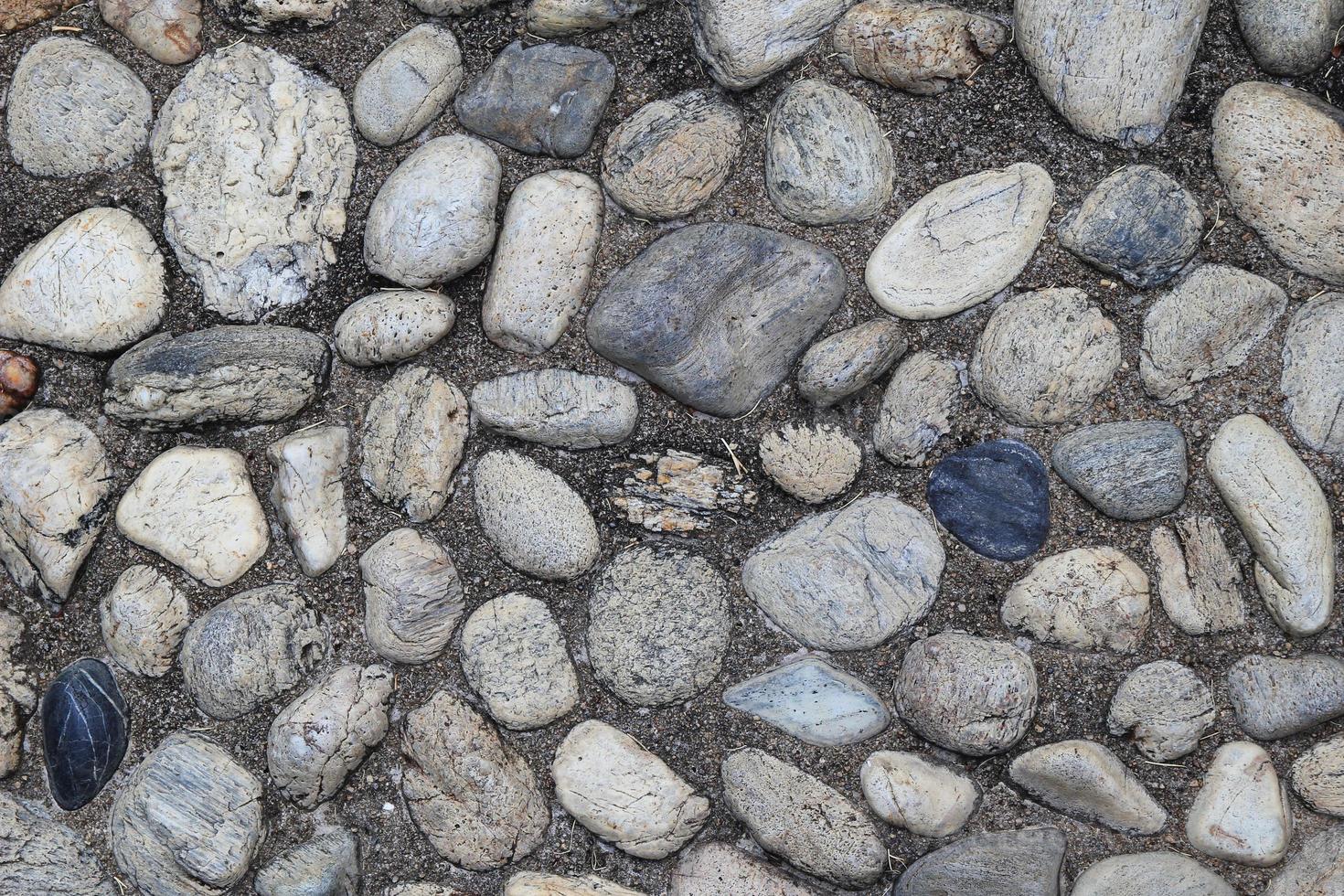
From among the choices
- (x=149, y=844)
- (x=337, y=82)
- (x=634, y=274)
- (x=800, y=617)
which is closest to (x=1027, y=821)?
(x=800, y=617)

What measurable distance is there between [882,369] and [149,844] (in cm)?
136

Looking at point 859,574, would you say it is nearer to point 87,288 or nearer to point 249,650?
point 249,650

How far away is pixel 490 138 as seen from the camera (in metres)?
1.62

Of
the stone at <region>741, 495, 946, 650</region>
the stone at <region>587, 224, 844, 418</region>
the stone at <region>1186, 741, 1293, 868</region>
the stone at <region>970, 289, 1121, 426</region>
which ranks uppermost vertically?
the stone at <region>587, 224, 844, 418</region>

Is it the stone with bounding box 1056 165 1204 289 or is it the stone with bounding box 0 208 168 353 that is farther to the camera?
the stone with bounding box 0 208 168 353

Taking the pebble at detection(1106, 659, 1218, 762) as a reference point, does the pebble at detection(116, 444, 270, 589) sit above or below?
above

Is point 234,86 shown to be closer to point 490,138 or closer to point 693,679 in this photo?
point 490,138

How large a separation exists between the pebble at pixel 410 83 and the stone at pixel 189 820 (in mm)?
1024

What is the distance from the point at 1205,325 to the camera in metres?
1.51

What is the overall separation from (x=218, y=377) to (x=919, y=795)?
4.08 feet

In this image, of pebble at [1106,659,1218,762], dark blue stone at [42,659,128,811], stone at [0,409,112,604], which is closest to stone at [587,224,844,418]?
pebble at [1106,659,1218,762]

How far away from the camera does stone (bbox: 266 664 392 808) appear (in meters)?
1.58

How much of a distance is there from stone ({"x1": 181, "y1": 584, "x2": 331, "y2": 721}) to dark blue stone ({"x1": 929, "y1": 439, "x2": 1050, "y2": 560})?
102cm

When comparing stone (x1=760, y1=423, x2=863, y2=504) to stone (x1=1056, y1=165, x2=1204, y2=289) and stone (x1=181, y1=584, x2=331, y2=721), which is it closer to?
stone (x1=1056, y1=165, x2=1204, y2=289)
